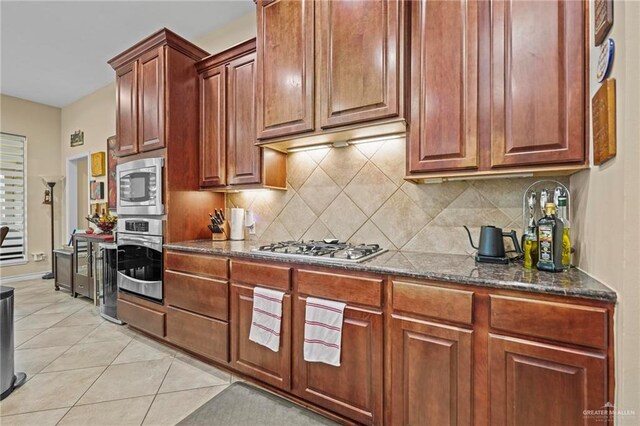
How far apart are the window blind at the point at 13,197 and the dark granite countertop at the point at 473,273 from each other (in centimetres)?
530

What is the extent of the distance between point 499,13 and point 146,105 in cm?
277

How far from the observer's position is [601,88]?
3.57 ft

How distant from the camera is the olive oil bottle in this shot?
1307 millimetres

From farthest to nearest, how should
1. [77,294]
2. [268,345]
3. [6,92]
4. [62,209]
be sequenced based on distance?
[62,209]
[6,92]
[77,294]
[268,345]

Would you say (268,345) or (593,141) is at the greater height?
(593,141)

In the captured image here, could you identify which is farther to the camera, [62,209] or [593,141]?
[62,209]

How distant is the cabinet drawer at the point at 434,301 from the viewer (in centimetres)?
125

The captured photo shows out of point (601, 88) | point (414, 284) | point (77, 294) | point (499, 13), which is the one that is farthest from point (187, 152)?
point (77, 294)

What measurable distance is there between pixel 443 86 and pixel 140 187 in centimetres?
261

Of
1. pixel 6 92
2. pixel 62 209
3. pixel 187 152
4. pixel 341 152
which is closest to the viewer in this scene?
pixel 341 152

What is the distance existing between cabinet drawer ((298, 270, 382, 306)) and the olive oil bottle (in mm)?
753

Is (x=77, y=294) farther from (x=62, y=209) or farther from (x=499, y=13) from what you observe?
(x=499, y=13)

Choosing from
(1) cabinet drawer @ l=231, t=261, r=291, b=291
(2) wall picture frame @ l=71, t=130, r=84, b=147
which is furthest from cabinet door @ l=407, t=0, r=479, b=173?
(2) wall picture frame @ l=71, t=130, r=84, b=147

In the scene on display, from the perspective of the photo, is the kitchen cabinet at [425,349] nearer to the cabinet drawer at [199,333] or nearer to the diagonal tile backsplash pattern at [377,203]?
the cabinet drawer at [199,333]
